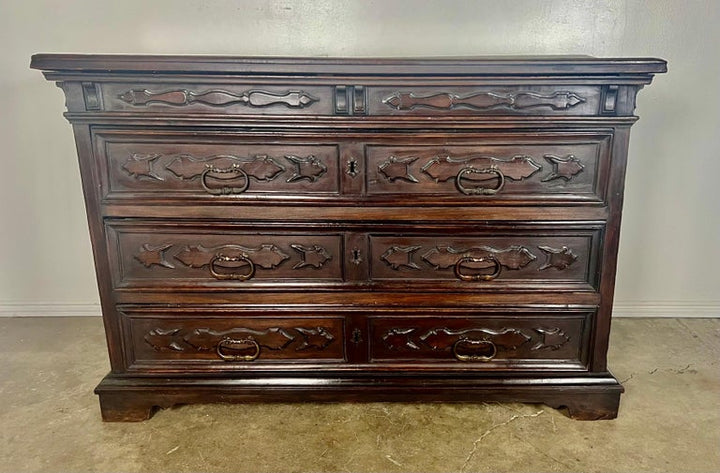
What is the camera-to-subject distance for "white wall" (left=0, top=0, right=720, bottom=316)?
1863 mm

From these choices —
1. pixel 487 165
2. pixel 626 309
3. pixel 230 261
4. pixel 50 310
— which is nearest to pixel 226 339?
pixel 230 261

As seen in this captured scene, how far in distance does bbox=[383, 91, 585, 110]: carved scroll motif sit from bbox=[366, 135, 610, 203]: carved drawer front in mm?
86

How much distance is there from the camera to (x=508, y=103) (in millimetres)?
1280

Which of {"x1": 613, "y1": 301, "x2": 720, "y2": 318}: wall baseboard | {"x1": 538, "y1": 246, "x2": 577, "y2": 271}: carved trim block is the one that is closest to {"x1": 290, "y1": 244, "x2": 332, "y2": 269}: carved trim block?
{"x1": 538, "y1": 246, "x2": 577, "y2": 271}: carved trim block

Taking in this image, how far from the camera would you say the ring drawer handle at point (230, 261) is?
140 cm

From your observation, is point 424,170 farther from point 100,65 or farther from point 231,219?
point 100,65

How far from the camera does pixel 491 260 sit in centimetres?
140

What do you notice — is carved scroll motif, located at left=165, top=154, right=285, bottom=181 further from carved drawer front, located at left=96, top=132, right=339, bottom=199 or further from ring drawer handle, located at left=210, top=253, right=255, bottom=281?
ring drawer handle, located at left=210, top=253, right=255, bottom=281

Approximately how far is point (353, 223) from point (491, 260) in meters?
0.40

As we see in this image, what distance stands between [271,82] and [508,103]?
23.5 inches

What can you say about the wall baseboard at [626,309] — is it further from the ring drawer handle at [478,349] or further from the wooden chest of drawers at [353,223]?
the ring drawer handle at [478,349]

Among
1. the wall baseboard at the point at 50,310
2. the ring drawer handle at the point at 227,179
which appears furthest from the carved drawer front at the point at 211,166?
the wall baseboard at the point at 50,310

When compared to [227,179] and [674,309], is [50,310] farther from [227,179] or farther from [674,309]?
[674,309]

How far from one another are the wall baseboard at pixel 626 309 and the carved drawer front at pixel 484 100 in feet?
4.02
